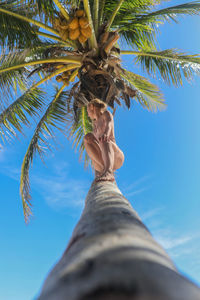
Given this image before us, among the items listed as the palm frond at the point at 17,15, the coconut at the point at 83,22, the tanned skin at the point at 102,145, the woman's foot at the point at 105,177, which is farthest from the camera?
the palm frond at the point at 17,15

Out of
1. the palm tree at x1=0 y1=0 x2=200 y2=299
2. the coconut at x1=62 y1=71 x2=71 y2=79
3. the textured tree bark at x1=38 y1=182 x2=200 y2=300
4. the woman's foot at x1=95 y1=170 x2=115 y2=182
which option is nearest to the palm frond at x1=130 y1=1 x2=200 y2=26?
the palm tree at x1=0 y1=0 x2=200 y2=299

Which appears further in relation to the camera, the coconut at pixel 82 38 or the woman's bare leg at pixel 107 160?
the coconut at pixel 82 38

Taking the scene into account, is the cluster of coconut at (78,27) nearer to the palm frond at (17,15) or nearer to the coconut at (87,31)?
the coconut at (87,31)

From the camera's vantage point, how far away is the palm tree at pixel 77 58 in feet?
12.8

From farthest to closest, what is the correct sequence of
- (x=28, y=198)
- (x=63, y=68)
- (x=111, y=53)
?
(x=28, y=198) → (x=63, y=68) → (x=111, y=53)

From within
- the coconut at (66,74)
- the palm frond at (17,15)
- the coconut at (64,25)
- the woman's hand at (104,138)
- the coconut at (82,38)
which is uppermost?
the palm frond at (17,15)

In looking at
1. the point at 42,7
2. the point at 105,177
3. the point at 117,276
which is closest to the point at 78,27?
the point at 42,7

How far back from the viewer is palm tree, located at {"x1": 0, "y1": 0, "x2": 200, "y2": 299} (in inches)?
153

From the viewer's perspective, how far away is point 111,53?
14.0 feet

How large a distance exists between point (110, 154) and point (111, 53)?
7.44ft

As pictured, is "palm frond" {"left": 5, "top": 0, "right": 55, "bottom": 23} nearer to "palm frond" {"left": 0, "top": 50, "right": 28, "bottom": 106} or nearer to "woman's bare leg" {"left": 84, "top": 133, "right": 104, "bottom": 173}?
"palm frond" {"left": 0, "top": 50, "right": 28, "bottom": 106}

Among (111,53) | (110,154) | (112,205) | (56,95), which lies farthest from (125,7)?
(112,205)

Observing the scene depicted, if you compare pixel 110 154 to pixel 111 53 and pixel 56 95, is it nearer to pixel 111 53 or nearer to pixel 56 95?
pixel 111 53

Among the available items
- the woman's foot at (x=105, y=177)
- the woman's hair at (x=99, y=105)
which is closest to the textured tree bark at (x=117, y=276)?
the woman's foot at (x=105, y=177)
